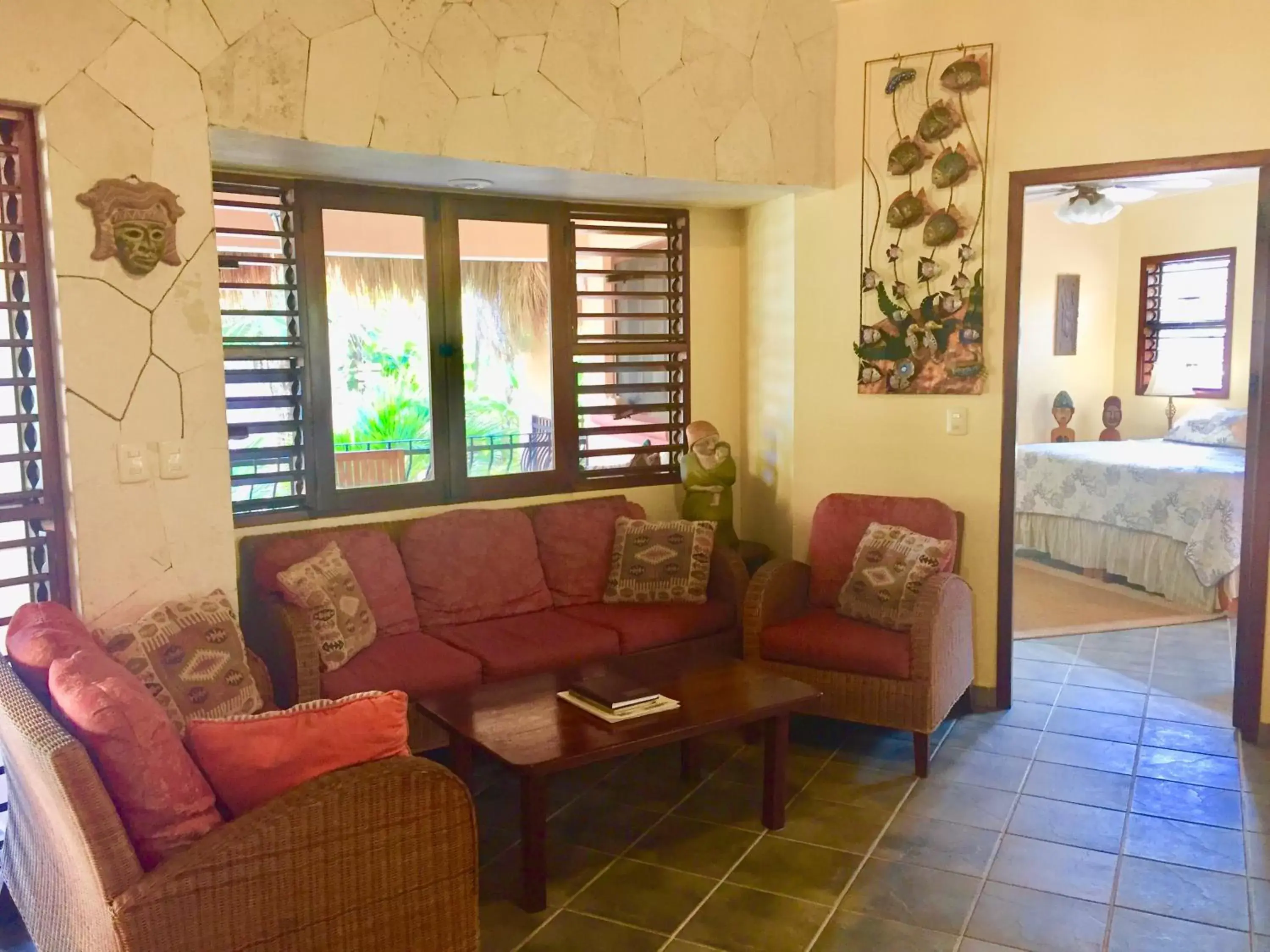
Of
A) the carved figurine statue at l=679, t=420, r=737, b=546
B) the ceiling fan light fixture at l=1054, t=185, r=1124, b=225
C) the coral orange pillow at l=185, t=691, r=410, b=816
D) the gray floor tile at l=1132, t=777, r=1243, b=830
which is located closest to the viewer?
the coral orange pillow at l=185, t=691, r=410, b=816

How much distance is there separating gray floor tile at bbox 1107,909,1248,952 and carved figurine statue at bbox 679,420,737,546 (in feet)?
7.44

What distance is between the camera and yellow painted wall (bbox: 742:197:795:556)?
4621 millimetres

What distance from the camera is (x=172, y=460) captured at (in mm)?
3105

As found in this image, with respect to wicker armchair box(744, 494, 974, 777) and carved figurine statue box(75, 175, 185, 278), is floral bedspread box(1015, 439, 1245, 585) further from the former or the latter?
carved figurine statue box(75, 175, 185, 278)

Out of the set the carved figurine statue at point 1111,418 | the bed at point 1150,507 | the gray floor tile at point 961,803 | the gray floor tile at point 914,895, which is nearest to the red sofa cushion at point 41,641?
the gray floor tile at point 914,895

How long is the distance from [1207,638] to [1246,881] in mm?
2663

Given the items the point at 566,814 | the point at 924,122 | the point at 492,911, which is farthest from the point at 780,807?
the point at 924,122

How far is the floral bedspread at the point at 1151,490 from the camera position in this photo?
561 cm

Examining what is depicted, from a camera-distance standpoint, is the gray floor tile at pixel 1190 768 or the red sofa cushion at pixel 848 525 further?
the red sofa cushion at pixel 848 525

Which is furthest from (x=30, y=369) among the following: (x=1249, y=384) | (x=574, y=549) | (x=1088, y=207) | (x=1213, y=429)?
(x=1213, y=429)

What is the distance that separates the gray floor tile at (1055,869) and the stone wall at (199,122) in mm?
2605

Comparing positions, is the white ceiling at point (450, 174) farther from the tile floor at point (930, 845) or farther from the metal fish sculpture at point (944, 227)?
the tile floor at point (930, 845)

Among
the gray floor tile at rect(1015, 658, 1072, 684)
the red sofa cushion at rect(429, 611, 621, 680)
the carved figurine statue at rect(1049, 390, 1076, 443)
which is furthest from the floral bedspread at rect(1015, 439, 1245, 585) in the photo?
the red sofa cushion at rect(429, 611, 621, 680)

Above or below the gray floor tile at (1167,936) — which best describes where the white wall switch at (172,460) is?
above
